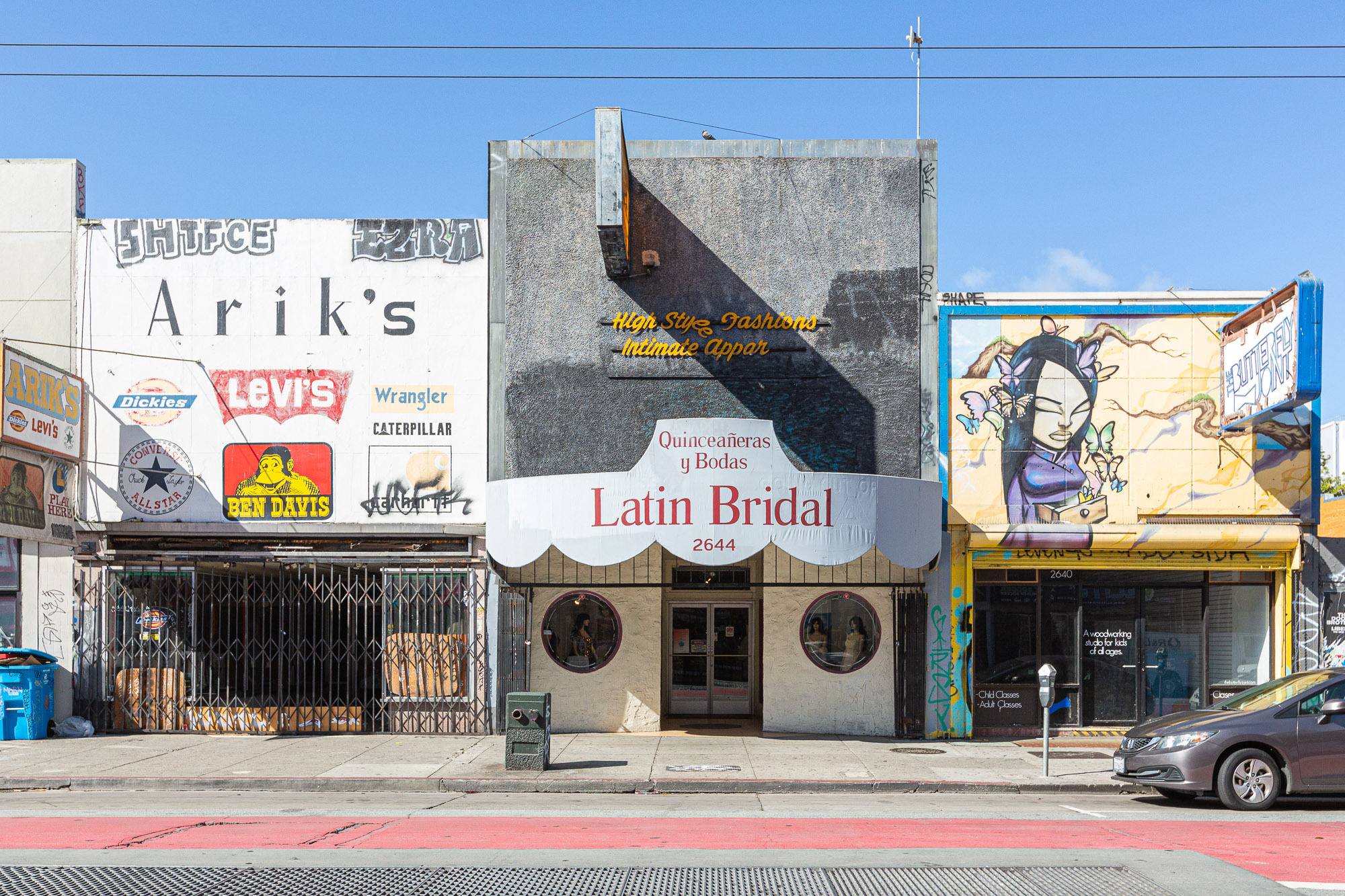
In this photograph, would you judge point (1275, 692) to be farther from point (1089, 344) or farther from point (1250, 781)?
point (1089, 344)

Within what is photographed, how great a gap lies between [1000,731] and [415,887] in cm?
1165

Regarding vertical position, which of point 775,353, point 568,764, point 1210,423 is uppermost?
point 775,353

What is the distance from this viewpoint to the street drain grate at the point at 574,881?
7.03 meters

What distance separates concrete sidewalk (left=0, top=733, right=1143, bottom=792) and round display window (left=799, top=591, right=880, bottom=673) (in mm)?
1170

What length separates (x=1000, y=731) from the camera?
16.7 metres

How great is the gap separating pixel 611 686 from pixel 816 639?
3.23 meters

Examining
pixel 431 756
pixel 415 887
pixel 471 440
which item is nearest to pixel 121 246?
pixel 471 440

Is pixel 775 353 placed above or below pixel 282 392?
above

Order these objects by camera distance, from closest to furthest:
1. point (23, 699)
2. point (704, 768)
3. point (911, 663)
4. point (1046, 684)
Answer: point (1046, 684), point (704, 768), point (23, 699), point (911, 663)

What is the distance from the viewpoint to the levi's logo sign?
17328 mm

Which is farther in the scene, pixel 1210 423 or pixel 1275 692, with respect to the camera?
pixel 1210 423

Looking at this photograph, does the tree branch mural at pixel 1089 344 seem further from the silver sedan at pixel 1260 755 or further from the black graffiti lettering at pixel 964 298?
the silver sedan at pixel 1260 755

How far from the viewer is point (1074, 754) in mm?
15117

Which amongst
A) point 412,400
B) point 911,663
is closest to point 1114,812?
point 911,663
